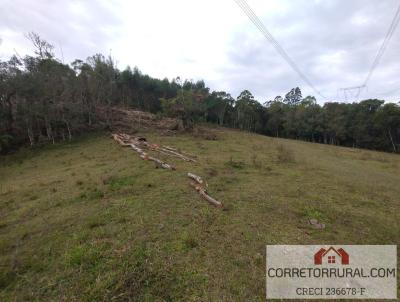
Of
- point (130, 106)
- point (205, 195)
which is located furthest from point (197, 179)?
point (130, 106)

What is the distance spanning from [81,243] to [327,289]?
5197 mm

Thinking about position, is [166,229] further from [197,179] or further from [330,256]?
[197,179]

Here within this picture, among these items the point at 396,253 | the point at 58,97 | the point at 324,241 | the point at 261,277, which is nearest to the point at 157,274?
the point at 261,277

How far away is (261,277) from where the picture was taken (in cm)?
418

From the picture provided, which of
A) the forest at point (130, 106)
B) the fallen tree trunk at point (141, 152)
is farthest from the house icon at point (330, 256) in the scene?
the forest at point (130, 106)

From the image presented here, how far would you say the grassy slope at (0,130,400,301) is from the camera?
13.2 ft

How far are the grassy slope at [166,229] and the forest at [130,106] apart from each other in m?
15.3

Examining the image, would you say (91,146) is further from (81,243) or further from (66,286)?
(66,286)

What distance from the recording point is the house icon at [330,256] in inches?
188

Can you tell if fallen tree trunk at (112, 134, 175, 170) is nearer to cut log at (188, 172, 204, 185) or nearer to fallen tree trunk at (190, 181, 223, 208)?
cut log at (188, 172, 204, 185)

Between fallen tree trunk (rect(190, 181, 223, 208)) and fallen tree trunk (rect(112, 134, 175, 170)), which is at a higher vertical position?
fallen tree trunk (rect(112, 134, 175, 170))
